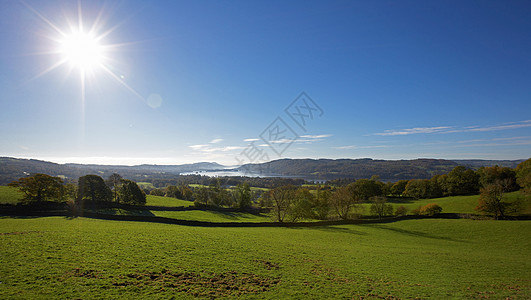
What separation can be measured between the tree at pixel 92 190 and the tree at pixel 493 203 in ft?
214

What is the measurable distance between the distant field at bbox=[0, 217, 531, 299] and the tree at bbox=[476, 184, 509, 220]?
21253mm

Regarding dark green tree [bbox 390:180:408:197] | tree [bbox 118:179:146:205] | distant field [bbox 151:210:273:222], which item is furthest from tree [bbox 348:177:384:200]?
tree [bbox 118:179:146:205]

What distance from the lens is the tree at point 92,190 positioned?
37562 millimetres

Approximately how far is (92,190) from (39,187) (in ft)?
22.3

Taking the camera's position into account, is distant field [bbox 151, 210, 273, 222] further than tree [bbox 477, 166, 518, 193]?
No

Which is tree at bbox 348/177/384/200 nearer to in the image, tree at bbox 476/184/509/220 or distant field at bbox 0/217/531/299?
tree at bbox 476/184/509/220

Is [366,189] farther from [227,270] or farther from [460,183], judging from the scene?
[227,270]

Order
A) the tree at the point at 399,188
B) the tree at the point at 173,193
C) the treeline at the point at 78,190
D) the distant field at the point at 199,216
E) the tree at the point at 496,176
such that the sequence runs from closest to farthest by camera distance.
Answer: the treeline at the point at 78,190, the distant field at the point at 199,216, the tree at the point at 496,176, the tree at the point at 399,188, the tree at the point at 173,193

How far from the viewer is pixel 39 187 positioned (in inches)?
1271

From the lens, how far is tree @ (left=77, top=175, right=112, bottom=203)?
3756cm

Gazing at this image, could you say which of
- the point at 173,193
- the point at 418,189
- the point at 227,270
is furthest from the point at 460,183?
the point at 173,193

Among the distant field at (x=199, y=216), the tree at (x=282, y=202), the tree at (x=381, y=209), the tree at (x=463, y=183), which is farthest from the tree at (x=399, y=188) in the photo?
the tree at (x=282, y=202)

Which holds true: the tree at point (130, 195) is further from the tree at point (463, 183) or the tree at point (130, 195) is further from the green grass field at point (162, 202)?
the tree at point (463, 183)

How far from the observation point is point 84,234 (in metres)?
14.9
